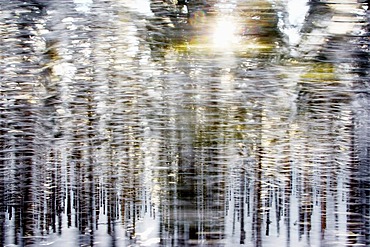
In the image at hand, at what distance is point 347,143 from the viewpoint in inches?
52.7

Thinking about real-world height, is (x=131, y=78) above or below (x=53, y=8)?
below

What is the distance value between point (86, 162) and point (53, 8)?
0.70 m

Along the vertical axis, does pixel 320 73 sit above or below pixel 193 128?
above

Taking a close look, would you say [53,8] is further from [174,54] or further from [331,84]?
[331,84]

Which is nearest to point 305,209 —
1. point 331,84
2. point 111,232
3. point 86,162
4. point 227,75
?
point 331,84

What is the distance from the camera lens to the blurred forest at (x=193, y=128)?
4.34 ft

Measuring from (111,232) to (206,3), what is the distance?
1068mm

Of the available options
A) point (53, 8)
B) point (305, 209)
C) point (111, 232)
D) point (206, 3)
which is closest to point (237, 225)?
point (305, 209)

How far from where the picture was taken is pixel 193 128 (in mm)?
1339

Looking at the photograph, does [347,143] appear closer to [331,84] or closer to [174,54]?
[331,84]

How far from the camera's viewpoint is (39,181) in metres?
1.37

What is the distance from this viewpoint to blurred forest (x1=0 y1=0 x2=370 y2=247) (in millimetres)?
1324

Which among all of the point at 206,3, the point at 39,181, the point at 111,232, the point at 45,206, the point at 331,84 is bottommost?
the point at 111,232

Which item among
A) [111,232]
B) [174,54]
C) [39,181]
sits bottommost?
[111,232]
